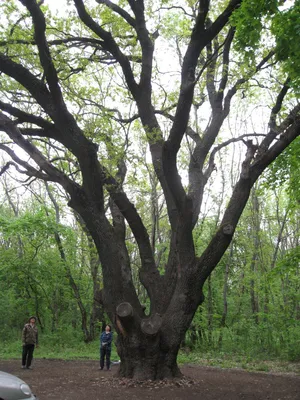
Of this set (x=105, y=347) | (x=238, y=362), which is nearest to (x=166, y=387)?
(x=105, y=347)

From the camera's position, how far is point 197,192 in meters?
10.0

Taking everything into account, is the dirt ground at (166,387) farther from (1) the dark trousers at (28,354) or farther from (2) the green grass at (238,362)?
(2) the green grass at (238,362)

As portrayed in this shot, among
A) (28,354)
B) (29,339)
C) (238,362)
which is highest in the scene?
(29,339)

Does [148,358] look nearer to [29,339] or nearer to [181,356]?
[29,339]

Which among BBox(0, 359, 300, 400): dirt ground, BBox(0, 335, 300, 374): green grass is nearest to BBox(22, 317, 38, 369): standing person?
BBox(0, 359, 300, 400): dirt ground

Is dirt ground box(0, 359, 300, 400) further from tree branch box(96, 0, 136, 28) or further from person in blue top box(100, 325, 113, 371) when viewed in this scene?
tree branch box(96, 0, 136, 28)

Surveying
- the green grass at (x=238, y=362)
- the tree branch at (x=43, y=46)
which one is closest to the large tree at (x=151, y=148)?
the tree branch at (x=43, y=46)

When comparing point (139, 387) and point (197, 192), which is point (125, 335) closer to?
point (139, 387)

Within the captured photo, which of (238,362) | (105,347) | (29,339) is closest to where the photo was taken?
(29,339)

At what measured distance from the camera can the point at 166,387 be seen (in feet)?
27.0

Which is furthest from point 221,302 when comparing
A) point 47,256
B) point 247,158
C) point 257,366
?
point 247,158

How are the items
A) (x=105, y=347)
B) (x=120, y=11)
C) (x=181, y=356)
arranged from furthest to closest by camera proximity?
(x=181, y=356), (x=105, y=347), (x=120, y=11)

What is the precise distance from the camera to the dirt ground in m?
7.72

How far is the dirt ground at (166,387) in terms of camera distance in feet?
25.3
